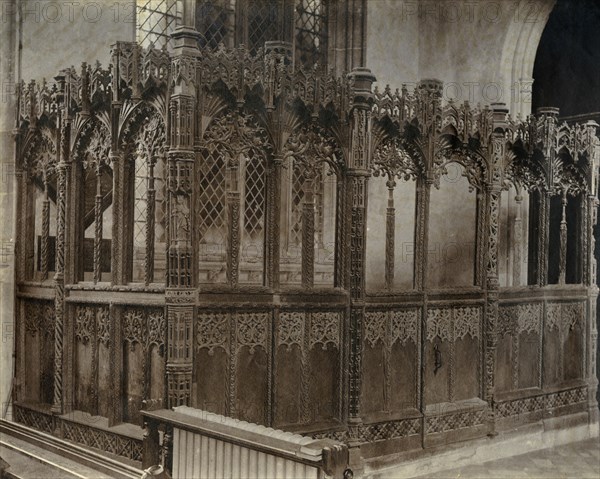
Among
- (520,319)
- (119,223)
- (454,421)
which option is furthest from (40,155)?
(520,319)

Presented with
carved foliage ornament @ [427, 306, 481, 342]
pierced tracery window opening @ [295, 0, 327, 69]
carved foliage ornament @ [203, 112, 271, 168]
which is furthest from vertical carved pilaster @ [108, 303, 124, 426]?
pierced tracery window opening @ [295, 0, 327, 69]

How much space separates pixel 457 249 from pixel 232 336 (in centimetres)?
465

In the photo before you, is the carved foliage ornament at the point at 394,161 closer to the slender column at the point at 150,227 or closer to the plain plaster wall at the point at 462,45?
the slender column at the point at 150,227

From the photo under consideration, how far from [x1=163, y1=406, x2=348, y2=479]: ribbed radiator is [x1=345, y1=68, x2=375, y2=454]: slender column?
6.17ft

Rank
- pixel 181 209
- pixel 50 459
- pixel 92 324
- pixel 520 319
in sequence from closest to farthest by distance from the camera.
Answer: pixel 181 209 < pixel 50 459 < pixel 92 324 < pixel 520 319

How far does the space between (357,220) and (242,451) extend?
2770mm

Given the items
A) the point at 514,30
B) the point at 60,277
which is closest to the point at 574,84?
the point at 514,30

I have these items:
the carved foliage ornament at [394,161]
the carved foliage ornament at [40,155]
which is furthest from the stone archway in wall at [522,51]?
the carved foliage ornament at [40,155]

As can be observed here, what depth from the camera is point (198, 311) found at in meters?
5.97

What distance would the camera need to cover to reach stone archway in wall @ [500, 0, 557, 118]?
980cm

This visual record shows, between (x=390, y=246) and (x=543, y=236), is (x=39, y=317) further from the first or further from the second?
(x=543, y=236)

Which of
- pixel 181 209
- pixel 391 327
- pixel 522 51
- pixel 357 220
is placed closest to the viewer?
pixel 181 209

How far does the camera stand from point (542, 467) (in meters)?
7.25

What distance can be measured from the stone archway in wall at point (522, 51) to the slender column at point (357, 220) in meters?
3.80
